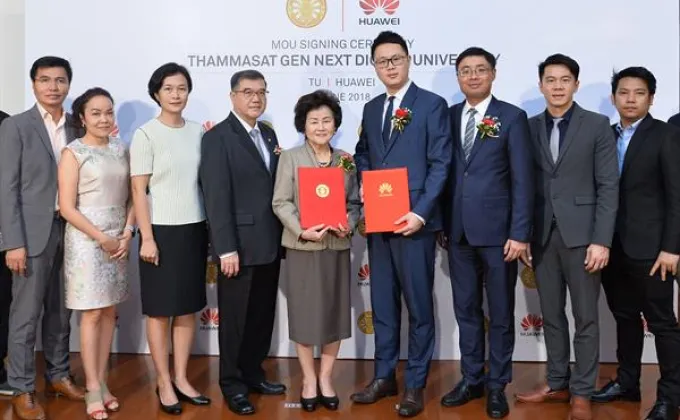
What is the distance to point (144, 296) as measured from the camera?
2879 mm

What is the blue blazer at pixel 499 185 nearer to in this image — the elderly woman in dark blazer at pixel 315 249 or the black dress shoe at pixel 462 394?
the elderly woman in dark blazer at pixel 315 249

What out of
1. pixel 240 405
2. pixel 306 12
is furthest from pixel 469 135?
pixel 240 405

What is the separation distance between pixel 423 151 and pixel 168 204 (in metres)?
1.20

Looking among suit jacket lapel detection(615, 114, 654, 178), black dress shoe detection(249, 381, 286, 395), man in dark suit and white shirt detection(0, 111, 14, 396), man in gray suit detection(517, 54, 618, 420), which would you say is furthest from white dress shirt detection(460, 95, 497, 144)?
man in dark suit and white shirt detection(0, 111, 14, 396)

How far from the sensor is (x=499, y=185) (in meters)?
2.84

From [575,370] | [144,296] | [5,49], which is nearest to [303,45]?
[144,296]

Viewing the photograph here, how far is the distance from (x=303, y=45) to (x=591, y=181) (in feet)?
6.14

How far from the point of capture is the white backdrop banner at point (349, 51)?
362 centimetres

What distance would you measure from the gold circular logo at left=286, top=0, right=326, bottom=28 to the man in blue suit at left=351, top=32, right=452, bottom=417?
91 cm

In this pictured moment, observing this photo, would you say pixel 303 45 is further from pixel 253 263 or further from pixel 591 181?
pixel 591 181

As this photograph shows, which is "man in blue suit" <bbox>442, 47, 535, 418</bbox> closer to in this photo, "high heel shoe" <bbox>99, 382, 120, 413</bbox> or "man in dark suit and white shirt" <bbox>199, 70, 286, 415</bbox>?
"man in dark suit and white shirt" <bbox>199, 70, 286, 415</bbox>

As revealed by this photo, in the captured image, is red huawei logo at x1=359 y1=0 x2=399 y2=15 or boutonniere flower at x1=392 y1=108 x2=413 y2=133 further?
red huawei logo at x1=359 y1=0 x2=399 y2=15

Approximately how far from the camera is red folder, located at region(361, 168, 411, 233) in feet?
9.25

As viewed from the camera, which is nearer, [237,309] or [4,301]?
[237,309]
